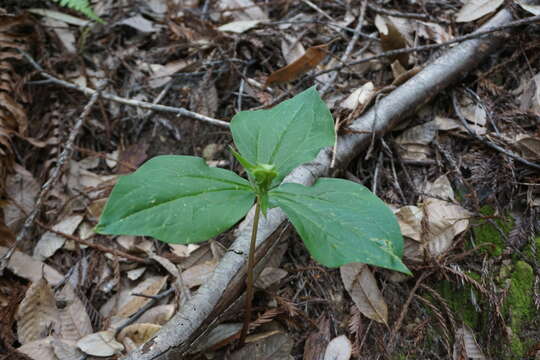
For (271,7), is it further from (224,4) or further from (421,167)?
(421,167)

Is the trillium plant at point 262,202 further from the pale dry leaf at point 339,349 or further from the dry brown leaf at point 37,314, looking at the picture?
the dry brown leaf at point 37,314

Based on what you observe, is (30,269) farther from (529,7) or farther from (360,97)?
(529,7)

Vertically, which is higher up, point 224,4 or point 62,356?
point 224,4

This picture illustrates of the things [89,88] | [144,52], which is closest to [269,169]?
[89,88]

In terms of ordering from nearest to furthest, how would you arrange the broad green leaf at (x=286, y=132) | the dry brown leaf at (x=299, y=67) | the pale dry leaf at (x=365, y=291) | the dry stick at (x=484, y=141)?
1. the broad green leaf at (x=286, y=132)
2. the pale dry leaf at (x=365, y=291)
3. the dry stick at (x=484, y=141)
4. the dry brown leaf at (x=299, y=67)

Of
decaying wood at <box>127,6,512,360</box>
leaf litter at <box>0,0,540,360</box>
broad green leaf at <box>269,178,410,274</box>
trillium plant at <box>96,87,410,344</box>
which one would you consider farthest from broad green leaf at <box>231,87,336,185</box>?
leaf litter at <box>0,0,540,360</box>

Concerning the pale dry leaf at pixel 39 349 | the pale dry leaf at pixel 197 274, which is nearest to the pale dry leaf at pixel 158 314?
the pale dry leaf at pixel 197 274

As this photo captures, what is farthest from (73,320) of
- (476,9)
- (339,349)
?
(476,9)
